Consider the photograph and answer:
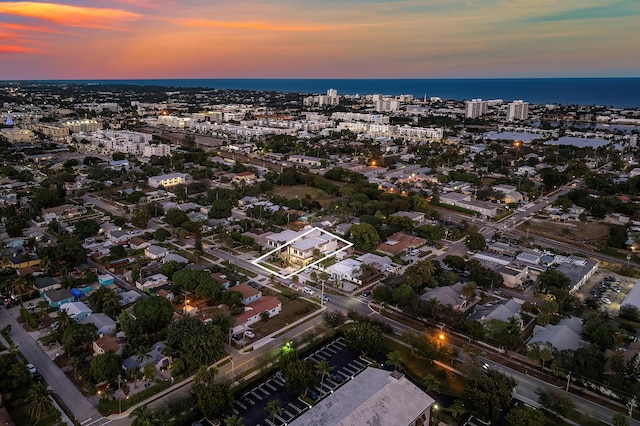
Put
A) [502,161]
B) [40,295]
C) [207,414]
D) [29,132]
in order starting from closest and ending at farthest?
1. [207,414]
2. [40,295]
3. [502,161]
4. [29,132]

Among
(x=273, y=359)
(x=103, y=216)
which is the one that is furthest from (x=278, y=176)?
(x=273, y=359)

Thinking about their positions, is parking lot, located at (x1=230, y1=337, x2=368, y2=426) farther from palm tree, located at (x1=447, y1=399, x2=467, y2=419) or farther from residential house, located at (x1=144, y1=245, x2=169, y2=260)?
residential house, located at (x1=144, y1=245, x2=169, y2=260)

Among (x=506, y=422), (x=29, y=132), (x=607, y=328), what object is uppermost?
(x=29, y=132)

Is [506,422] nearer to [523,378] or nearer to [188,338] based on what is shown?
[523,378]

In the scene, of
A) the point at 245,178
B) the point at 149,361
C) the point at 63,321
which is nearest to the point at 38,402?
the point at 149,361

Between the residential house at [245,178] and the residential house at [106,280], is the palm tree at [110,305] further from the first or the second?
the residential house at [245,178]

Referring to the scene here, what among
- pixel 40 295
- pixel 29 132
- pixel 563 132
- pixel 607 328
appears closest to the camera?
pixel 607 328

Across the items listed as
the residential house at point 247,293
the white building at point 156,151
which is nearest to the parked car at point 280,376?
the residential house at point 247,293

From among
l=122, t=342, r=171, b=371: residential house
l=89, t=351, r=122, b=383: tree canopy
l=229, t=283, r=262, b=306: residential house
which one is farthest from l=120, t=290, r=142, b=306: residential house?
l=89, t=351, r=122, b=383: tree canopy
